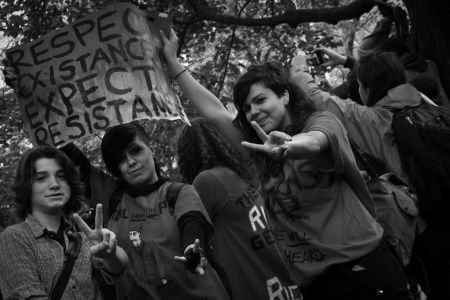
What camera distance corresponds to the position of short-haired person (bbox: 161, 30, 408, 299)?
2535mm

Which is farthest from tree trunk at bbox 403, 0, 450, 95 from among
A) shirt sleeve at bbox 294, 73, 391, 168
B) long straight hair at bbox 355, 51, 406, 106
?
shirt sleeve at bbox 294, 73, 391, 168

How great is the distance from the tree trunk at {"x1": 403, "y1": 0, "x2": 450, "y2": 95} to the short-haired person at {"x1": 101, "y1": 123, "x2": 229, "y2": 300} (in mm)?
3245

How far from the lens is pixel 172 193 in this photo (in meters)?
3.29

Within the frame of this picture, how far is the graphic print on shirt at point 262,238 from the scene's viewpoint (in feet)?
11.7

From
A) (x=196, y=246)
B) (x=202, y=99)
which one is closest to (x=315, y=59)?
(x=202, y=99)

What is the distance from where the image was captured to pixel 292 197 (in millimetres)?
2689

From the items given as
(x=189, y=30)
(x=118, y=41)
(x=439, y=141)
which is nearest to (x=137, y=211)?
(x=118, y=41)

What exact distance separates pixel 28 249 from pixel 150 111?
51.9 inches

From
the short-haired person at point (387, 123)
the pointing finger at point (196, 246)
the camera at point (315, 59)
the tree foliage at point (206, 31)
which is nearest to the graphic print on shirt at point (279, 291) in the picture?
the short-haired person at point (387, 123)

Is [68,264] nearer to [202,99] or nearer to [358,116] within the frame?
[202,99]

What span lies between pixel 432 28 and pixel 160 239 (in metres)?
3.68

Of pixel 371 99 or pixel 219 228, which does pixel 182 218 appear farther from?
pixel 371 99

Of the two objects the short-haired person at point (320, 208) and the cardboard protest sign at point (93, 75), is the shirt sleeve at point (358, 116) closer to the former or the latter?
the short-haired person at point (320, 208)

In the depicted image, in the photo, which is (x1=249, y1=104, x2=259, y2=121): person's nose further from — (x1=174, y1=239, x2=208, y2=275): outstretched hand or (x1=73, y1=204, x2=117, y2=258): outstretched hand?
(x1=73, y1=204, x2=117, y2=258): outstretched hand
